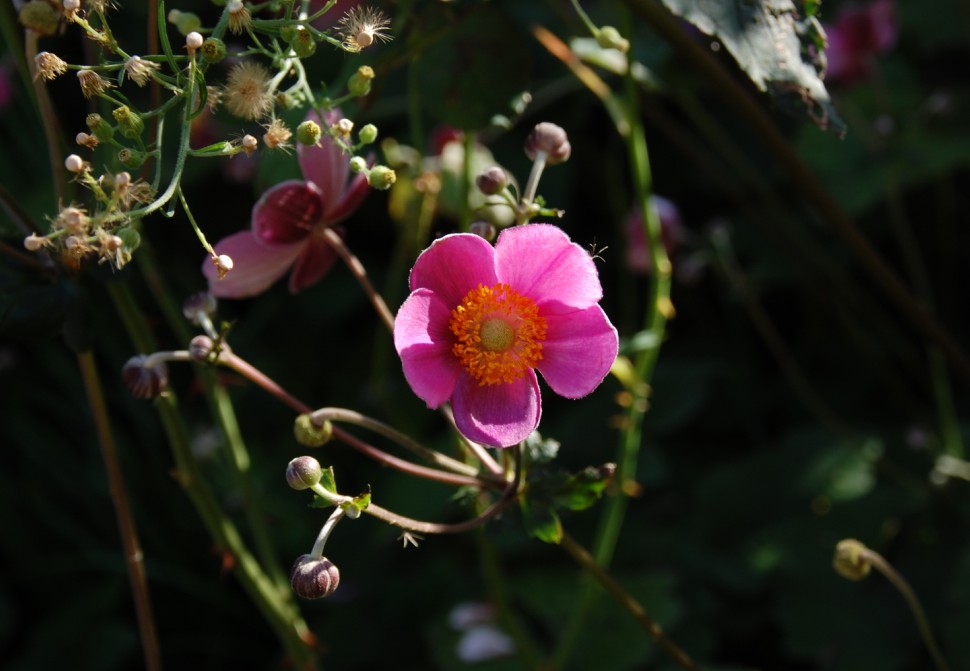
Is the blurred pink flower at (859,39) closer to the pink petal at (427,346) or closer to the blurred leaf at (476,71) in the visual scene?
the blurred leaf at (476,71)

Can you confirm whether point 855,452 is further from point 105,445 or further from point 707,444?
point 105,445

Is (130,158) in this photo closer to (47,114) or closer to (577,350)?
(47,114)

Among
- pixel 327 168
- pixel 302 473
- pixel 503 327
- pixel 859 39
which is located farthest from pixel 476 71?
pixel 859 39

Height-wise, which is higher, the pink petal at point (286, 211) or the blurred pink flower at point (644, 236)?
the pink petal at point (286, 211)

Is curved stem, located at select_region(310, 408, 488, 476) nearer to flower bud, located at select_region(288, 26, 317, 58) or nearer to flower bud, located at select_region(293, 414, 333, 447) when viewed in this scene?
flower bud, located at select_region(293, 414, 333, 447)

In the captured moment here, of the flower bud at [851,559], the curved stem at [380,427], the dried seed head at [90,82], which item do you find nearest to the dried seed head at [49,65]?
the dried seed head at [90,82]
